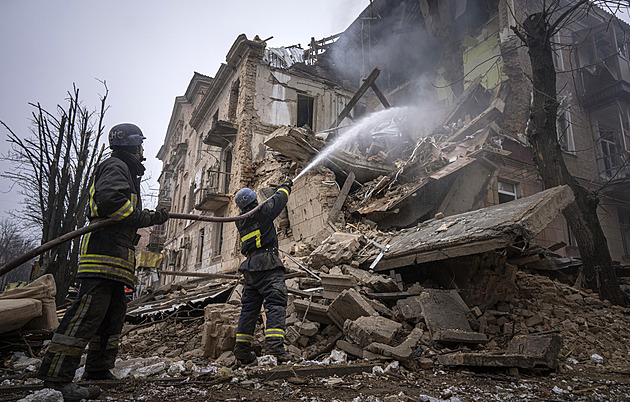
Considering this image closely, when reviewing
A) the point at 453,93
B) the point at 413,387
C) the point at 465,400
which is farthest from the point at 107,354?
the point at 453,93

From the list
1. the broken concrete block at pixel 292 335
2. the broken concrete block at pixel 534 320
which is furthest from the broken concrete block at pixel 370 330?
the broken concrete block at pixel 534 320

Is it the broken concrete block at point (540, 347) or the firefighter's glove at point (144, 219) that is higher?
the firefighter's glove at point (144, 219)

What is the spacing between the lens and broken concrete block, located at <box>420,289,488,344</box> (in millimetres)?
4238

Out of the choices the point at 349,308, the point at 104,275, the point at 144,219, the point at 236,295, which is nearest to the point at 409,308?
the point at 349,308

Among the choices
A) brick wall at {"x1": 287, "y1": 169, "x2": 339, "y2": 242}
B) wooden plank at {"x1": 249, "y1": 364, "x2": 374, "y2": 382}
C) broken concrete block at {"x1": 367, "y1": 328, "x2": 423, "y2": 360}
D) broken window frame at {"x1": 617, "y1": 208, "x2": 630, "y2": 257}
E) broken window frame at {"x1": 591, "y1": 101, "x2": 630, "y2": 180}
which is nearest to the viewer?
wooden plank at {"x1": 249, "y1": 364, "x2": 374, "y2": 382}

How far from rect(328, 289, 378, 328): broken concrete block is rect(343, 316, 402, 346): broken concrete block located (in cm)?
16

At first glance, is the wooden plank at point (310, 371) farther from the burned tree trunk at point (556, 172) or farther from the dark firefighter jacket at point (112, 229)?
the burned tree trunk at point (556, 172)

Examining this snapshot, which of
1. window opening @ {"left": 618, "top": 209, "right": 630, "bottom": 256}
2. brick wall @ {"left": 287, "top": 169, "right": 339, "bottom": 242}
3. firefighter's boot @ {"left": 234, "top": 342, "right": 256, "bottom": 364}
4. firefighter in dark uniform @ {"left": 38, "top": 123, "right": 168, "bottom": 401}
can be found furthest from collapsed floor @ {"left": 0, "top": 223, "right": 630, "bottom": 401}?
window opening @ {"left": 618, "top": 209, "right": 630, "bottom": 256}

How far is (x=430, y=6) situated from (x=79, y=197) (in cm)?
1582

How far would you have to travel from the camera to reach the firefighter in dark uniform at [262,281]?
4.06 metres

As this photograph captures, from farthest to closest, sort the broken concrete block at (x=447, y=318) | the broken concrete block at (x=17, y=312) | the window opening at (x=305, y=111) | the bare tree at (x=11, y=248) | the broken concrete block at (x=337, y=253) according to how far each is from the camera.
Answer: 1. the bare tree at (x=11, y=248)
2. the window opening at (x=305, y=111)
3. the broken concrete block at (x=337, y=253)
4. the broken concrete block at (x=447, y=318)
5. the broken concrete block at (x=17, y=312)

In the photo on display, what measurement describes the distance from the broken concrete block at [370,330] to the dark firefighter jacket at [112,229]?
2.36 metres

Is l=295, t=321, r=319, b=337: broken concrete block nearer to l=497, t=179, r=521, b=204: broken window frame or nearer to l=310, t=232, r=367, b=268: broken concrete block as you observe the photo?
l=310, t=232, r=367, b=268: broken concrete block

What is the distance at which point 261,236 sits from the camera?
4.55 meters
